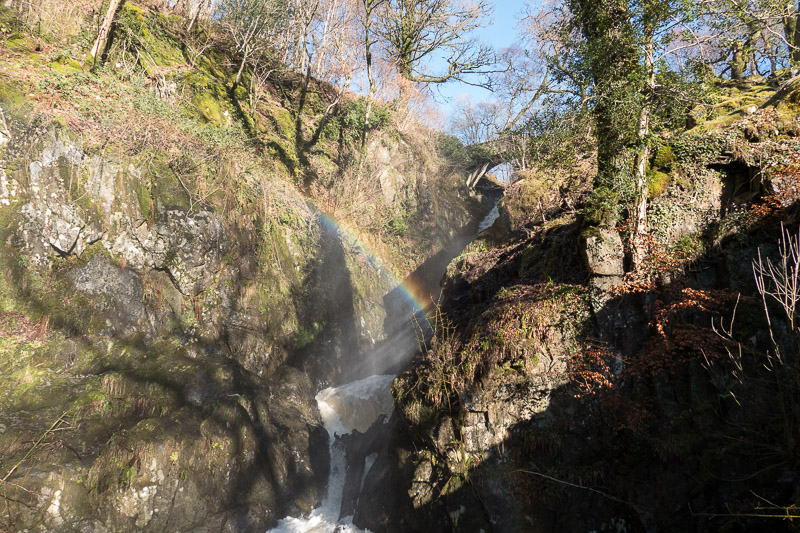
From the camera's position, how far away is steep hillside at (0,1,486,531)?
24.0ft

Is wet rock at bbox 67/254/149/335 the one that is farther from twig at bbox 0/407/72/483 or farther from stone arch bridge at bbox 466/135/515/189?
stone arch bridge at bbox 466/135/515/189

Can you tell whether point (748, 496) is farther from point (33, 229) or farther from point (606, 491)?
point (33, 229)

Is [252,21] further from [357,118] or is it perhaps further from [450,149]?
[450,149]

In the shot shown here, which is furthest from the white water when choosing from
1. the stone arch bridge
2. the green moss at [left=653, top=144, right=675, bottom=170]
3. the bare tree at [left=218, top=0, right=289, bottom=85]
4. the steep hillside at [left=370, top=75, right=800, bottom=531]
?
the stone arch bridge

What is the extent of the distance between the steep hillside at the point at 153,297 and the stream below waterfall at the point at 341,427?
1.37ft

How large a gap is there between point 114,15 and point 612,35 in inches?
540

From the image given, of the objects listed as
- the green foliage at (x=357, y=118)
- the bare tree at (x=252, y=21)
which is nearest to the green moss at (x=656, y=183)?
the green foliage at (x=357, y=118)

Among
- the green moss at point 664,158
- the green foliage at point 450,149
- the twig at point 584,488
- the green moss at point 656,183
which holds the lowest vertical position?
the twig at point 584,488

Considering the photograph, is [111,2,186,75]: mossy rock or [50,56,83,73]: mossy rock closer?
[50,56,83,73]: mossy rock

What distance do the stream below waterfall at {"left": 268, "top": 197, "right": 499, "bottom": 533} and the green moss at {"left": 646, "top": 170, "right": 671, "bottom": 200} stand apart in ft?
28.6

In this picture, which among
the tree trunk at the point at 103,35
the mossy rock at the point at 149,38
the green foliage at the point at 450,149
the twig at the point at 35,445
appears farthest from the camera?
the green foliage at the point at 450,149

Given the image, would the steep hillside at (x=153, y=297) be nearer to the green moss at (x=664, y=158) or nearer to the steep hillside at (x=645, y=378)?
the steep hillside at (x=645, y=378)

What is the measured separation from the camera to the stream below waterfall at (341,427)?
9.12 metres

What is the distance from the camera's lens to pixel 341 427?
1202 cm
